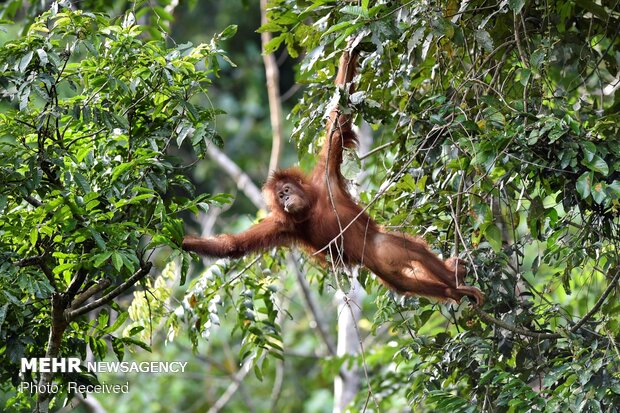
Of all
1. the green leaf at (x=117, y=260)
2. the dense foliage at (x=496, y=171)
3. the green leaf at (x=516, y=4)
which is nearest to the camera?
the green leaf at (x=117, y=260)

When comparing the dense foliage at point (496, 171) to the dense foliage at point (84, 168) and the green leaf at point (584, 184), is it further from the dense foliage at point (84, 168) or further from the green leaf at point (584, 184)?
the dense foliage at point (84, 168)

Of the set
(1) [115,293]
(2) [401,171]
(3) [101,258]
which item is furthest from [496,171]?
(3) [101,258]

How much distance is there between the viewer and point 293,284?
12562 millimetres

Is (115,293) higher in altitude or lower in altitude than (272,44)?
lower

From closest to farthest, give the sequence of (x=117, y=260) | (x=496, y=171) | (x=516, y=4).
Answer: (x=117, y=260), (x=516, y=4), (x=496, y=171)

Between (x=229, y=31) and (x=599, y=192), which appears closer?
(x=599, y=192)

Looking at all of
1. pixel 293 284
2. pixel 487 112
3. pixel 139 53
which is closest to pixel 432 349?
pixel 487 112

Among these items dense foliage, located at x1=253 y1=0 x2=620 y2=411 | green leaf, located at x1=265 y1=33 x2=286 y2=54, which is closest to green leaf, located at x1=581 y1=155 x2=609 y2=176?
dense foliage, located at x1=253 y1=0 x2=620 y2=411

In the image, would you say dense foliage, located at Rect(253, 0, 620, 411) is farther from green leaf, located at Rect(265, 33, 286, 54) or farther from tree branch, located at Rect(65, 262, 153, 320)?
tree branch, located at Rect(65, 262, 153, 320)

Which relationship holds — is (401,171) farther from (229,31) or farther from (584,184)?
(229,31)

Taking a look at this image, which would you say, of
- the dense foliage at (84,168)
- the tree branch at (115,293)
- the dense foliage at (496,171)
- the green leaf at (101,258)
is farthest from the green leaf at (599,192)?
the green leaf at (101,258)

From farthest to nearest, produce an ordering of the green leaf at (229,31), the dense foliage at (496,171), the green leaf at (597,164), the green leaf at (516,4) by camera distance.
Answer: the green leaf at (229,31)
the green leaf at (516,4)
the dense foliage at (496,171)
the green leaf at (597,164)

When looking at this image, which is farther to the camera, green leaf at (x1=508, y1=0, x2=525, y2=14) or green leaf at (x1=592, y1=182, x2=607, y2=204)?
green leaf at (x1=508, y1=0, x2=525, y2=14)

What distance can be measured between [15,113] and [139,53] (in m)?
0.66
